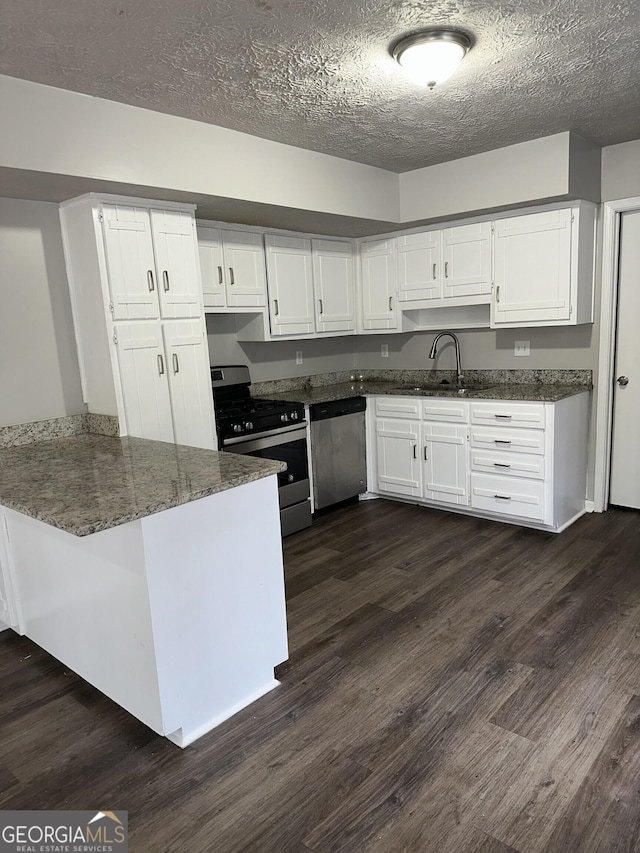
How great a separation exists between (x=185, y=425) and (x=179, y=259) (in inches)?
36.8

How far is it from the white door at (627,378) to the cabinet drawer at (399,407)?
54.7 inches

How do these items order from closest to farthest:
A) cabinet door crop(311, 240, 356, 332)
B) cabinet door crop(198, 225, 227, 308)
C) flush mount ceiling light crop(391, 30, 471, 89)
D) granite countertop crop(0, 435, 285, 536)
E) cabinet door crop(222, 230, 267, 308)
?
granite countertop crop(0, 435, 285, 536) → flush mount ceiling light crop(391, 30, 471, 89) → cabinet door crop(198, 225, 227, 308) → cabinet door crop(222, 230, 267, 308) → cabinet door crop(311, 240, 356, 332)

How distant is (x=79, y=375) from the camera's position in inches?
127

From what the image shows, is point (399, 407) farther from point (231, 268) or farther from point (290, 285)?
point (231, 268)

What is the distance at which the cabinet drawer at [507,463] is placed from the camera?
3.68 m

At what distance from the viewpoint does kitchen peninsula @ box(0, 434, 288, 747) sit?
6.25 feet

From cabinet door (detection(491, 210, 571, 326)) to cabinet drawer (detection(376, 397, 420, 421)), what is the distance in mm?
821

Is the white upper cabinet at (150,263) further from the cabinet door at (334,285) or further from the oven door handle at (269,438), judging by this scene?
the cabinet door at (334,285)

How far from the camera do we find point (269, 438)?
3.80 metres

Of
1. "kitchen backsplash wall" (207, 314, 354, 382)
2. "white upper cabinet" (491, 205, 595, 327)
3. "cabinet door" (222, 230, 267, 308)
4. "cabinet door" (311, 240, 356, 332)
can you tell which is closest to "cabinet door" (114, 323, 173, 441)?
"cabinet door" (222, 230, 267, 308)

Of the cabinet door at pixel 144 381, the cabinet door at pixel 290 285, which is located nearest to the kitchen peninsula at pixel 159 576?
the cabinet door at pixel 144 381

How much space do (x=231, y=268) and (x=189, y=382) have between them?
37.6 inches

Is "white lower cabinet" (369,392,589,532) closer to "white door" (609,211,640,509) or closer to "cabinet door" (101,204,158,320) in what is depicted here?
"white door" (609,211,640,509)

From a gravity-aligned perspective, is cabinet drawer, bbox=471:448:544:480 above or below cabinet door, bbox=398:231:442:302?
below
